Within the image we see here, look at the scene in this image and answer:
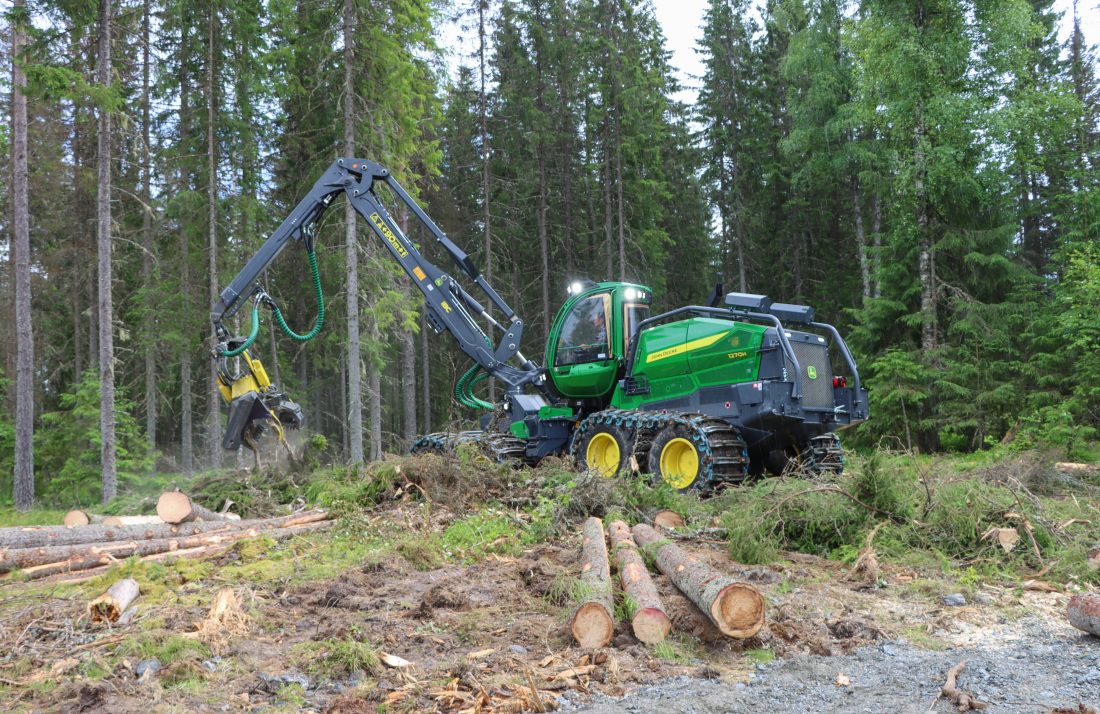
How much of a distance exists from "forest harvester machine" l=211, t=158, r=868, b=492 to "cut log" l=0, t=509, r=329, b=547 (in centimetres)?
225

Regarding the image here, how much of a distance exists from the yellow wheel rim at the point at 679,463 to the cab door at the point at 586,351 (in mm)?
1880

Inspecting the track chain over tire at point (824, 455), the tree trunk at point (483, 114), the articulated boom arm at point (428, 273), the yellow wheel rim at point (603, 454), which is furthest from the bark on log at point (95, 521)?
the tree trunk at point (483, 114)

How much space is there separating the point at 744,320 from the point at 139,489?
42.1 ft

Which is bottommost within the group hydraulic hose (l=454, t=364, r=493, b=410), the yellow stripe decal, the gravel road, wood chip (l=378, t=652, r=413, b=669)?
the gravel road

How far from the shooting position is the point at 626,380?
10469 millimetres

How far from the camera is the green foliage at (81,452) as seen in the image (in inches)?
686

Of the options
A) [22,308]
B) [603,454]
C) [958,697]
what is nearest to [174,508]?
[603,454]

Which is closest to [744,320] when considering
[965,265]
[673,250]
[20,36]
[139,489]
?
[965,265]

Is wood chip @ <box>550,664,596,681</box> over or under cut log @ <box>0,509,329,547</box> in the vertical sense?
under

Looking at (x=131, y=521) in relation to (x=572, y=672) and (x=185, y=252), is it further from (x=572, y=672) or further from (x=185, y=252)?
(x=185, y=252)

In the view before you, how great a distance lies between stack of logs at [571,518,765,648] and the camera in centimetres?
435

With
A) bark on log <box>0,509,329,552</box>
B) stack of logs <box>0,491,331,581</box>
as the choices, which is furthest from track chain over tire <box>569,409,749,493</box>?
bark on log <box>0,509,329,552</box>

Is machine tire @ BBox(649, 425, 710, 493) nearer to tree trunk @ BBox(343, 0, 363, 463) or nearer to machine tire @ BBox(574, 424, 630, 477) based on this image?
machine tire @ BBox(574, 424, 630, 477)

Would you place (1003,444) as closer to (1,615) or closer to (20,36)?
(1,615)
